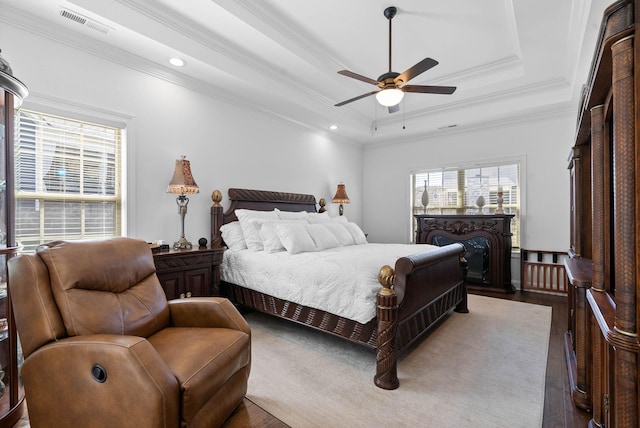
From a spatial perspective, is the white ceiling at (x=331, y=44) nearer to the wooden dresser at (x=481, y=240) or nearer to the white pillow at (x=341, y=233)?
the wooden dresser at (x=481, y=240)

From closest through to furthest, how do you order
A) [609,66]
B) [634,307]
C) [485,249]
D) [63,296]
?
1. [634,307]
2. [609,66]
3. [63,296]
4. [485,249]

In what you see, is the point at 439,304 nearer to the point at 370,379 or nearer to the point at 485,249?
the point at 370,379

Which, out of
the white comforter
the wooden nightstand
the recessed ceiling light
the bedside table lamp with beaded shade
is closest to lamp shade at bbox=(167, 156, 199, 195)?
the bedside table lamp with beaded shade

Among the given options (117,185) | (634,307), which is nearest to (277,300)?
(117,185)

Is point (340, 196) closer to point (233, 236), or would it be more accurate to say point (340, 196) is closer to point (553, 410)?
point (233, 236)

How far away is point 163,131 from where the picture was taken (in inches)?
131

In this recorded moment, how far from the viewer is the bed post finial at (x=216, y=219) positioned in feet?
12.2

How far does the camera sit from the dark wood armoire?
3.18 feet

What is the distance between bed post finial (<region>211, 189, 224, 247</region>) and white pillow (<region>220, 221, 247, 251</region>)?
0.06 m

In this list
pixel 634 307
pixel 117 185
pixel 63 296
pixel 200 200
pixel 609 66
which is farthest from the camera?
pixel 200 200

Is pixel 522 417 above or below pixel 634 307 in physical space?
below

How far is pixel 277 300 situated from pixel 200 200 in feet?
5.38

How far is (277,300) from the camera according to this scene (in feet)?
9.70

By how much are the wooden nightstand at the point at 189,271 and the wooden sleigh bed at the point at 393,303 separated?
0.33 metres
